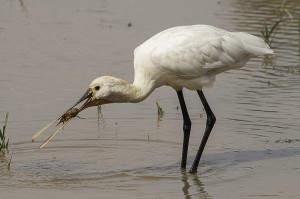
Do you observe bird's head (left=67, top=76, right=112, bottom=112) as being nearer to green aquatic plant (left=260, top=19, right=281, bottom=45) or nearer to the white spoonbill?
the white spoonbill

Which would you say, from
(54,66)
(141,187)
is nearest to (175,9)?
(54,66)

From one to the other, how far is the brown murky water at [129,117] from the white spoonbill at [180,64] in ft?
1.68

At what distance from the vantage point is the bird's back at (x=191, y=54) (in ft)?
32.4

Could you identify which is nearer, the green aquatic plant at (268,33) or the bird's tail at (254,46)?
the bird's tail at (254,46)

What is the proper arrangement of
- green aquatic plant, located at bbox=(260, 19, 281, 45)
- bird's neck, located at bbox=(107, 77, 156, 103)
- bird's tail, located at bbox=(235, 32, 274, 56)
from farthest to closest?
green aquatic plant, located at bbox=(260, 19, 281, 45) < bird's tail, located at bbox=(235, 32, 274, 56) < bird's neck, located at bbox=(107, 77, 156, 103)

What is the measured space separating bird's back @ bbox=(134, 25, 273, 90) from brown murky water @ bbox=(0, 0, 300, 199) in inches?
35.9

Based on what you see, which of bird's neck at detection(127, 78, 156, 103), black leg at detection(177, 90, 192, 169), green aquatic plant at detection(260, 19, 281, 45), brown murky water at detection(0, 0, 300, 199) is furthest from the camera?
green aquatic plant at detection(260, 19, 281, 45)

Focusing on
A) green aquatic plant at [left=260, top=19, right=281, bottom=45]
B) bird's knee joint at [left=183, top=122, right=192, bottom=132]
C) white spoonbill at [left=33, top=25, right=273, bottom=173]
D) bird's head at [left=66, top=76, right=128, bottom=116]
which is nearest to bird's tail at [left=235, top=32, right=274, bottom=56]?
white spoonbill at [left=33, top=25, right=273, bottom=173]

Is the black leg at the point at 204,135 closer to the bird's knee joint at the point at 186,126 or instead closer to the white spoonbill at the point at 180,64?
the white spoonbill at the point at 180,64

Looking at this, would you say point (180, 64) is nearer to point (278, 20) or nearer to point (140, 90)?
point (140, 90)

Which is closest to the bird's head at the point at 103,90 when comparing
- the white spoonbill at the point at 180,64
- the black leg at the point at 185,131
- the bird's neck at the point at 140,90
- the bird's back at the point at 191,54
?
the white spoonbill at the point at 180,64

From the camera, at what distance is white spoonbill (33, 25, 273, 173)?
9703 millimetres

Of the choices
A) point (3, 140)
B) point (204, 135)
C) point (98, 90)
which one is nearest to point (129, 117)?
point (204, 135)

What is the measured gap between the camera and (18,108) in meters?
11.8
